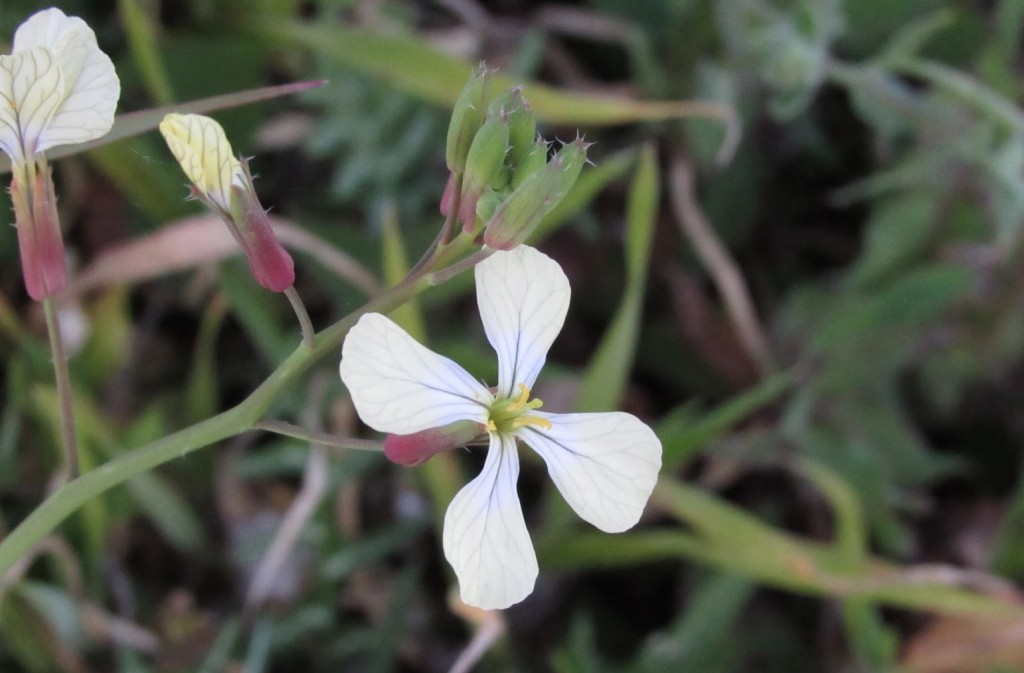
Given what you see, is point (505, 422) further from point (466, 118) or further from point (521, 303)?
point (466, 118)

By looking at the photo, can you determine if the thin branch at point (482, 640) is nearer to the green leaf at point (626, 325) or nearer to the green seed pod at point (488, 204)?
the green leaf at point (626, 325)

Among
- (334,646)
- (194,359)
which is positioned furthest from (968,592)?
(194,359)

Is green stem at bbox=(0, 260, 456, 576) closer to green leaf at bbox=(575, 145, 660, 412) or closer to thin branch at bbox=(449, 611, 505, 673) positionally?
thin branch at bbox=(449, 611, 505, 673)

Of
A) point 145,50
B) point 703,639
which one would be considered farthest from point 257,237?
point 703,639

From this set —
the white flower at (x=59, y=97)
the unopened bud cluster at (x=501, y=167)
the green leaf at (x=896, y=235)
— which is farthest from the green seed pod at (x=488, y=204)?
the green leaf at (x=896, y=235)

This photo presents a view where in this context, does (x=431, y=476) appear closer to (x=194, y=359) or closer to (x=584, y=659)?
(x=584, y=659)
